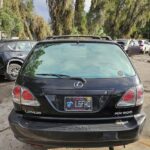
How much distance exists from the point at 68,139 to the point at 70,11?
89.3ft

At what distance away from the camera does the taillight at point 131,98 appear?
14.8 ft

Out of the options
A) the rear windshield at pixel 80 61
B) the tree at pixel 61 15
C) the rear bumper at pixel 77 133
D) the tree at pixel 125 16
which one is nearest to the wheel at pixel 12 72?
the rear windshield at pixel 80 61

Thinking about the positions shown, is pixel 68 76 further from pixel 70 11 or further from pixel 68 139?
pixel 70 11

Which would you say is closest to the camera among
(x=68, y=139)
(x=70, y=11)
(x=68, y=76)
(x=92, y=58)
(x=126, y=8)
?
(x=68, y=139)

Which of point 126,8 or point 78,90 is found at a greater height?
point 78,90

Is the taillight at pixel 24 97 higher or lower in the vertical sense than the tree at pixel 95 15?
higher

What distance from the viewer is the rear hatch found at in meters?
4.44

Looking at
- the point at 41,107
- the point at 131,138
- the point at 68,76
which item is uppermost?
the point at 68,76

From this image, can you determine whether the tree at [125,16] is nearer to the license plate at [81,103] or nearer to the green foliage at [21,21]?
the green foliage at [21,21]

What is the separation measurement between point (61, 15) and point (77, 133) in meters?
27.1

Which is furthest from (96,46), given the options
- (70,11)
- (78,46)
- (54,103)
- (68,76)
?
(70,11)

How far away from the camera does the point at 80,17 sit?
108ft

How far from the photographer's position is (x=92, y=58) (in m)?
5.01

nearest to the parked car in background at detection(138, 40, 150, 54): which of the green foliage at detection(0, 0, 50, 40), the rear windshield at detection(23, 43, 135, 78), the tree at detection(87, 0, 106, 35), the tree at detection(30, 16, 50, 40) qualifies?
the tree at detection(87, 0, 106, 35)
